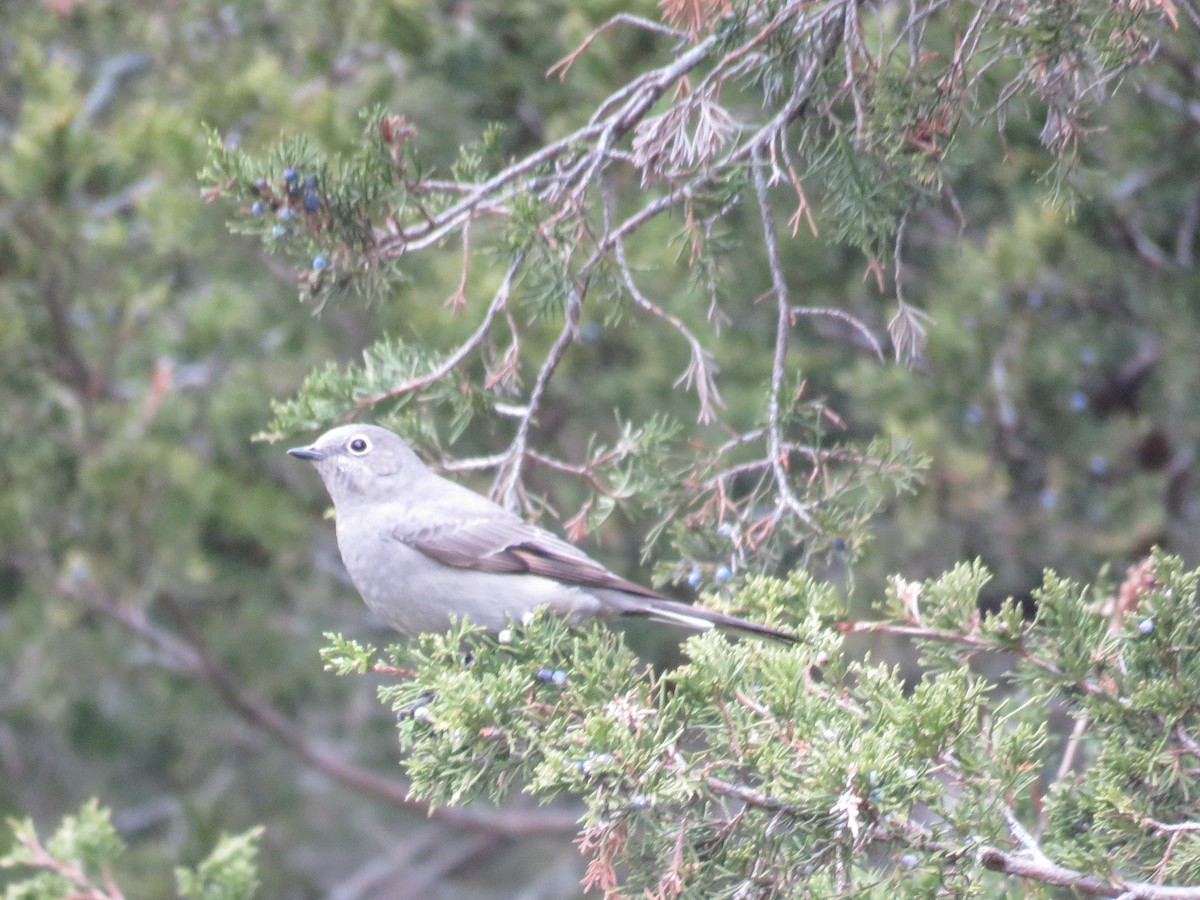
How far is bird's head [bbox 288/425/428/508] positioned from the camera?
16.9 feet

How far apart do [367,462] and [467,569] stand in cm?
67

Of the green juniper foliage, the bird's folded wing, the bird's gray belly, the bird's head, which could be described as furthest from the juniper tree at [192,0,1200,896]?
the bird's head

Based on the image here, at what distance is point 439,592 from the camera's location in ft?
15.8

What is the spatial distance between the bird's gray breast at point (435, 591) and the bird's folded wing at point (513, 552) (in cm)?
4

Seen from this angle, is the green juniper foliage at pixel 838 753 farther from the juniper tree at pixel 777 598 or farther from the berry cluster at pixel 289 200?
the berry cluster at pixel 289 200

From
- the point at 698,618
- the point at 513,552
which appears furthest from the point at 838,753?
the point at 513,552

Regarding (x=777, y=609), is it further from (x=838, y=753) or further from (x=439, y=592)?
(x=439, y=592)

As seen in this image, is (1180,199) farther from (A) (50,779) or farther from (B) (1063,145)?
(A) (50,779)

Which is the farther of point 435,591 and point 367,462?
point 367,462

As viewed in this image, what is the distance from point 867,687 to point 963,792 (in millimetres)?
321

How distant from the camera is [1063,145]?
11.1 feet

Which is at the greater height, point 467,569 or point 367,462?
point 367,462

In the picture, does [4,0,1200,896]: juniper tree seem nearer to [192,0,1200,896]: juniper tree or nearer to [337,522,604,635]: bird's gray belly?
[192,0,1200,896]: juniper tree

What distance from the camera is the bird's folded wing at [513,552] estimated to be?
15.9 ft
